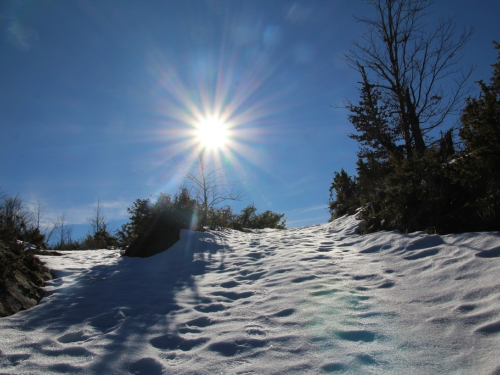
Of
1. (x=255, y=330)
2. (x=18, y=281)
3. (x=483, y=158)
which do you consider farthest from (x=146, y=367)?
(x=483, y=158)

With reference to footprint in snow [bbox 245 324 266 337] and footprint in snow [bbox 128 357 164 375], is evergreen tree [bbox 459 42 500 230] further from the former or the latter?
footprint in snow [bbox 128 357 164 375]

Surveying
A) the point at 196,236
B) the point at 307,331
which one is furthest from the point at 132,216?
the point at 307,331

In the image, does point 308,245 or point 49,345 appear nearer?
point 49,345

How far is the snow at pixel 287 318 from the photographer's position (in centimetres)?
203

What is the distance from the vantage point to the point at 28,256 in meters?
4.47

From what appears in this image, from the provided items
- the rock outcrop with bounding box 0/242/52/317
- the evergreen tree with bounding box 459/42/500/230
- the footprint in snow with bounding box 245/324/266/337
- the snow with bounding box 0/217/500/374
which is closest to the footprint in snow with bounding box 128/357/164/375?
the snow with bounding box 0/217/500/374

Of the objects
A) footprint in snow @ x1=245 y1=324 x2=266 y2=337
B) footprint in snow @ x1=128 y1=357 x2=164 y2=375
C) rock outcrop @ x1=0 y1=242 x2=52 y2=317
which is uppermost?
rock outcrop @ x1=0 y1=242 x2=52 y2=317

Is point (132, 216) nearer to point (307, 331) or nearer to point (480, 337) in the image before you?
point (307, 331)

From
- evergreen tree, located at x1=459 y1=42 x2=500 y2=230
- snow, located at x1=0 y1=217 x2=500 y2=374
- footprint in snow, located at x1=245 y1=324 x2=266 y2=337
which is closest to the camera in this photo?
snow, located at x1=0 y1=217 x2=500 y2=374

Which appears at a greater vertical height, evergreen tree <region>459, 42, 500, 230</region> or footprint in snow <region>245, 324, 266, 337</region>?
evergreen tree <region>459, 42, 500, 230</region>

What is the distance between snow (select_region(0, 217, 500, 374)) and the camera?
6.65 feet

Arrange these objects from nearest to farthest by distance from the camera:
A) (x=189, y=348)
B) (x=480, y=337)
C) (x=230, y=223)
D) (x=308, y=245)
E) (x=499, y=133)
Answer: (x=480, y=337) < (x=189, y=348) < (x=499, y=133) < (x=308, y=245) < (x=230, y=223)

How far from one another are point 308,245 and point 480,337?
13.5 ft

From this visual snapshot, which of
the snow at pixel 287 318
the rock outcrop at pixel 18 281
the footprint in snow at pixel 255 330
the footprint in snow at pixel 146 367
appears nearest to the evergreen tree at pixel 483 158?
the snow at pixel 287 318
